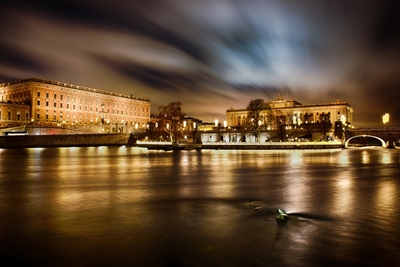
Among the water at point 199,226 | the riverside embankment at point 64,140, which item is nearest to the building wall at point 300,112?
the riverside embankment at point 64,140

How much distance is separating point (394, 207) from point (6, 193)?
20.0 m

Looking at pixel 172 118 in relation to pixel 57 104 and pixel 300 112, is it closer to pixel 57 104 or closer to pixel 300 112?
pixel 57 104

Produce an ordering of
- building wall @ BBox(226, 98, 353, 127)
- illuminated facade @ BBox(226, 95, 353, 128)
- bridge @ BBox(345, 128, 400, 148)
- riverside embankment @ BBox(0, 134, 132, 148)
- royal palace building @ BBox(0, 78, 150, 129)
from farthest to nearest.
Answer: building wall @ BBox(226, 98, 353, 127)
illuminated facade @ BBox(226, 95, 353, 128)
royal palace building @ BBox(0, 78, 150, 129)
riverside embankment @ BBox(0, 134, 132, 148)
bridge @ BBox(345, 128, 400, 148)

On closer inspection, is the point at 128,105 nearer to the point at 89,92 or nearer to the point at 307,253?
the point at 89,92

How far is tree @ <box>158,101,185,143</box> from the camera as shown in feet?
307

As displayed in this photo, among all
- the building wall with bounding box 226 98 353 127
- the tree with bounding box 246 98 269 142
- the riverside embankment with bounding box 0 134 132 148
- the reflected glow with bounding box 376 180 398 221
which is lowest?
the reflected glow with bounding box 376 180 398 221

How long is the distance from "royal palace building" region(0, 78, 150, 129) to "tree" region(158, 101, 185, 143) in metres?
37.6

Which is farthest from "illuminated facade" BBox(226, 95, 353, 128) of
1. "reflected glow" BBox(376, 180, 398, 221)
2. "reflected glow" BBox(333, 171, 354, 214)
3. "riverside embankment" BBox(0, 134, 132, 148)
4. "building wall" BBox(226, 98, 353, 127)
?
"reflected glow" BBox(376, 180, 398, 221)

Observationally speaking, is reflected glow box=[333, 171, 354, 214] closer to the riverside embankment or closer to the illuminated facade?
the riverside embankment

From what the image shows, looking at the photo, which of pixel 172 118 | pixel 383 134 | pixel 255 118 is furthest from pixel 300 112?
pixel 172 118

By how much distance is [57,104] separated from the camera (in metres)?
120

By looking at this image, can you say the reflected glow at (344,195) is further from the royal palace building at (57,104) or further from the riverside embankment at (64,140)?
the royal palace building at (57,104)

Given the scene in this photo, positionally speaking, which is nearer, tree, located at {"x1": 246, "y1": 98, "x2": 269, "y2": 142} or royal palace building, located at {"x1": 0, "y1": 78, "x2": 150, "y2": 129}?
tree, located at {"x1": 246, "y1": 98, "x2": 269, "y2": 142}

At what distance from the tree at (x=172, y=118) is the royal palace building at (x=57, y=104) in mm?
37618
